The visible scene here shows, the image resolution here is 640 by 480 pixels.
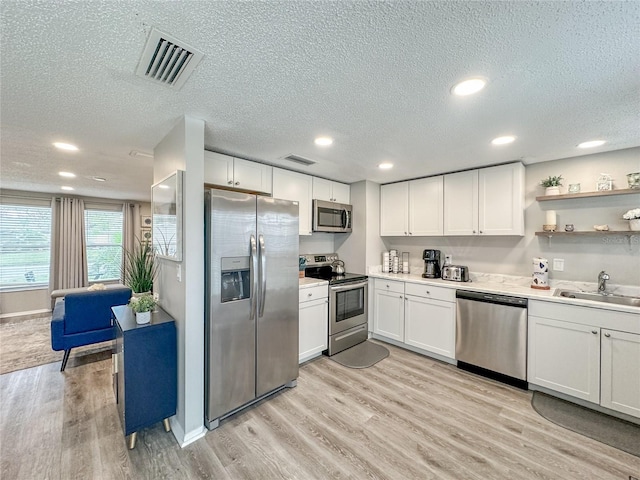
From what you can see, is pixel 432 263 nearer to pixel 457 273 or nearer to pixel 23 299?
pixel 457 273

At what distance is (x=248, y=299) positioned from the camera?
7.42ft

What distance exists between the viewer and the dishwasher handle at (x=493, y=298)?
2.61 meters

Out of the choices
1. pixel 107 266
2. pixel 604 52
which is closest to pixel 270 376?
pixel 604 52

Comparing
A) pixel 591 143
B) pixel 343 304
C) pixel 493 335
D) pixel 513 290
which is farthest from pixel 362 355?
pixel 591 143

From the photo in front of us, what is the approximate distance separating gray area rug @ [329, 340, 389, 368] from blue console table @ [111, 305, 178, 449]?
1.85 meters

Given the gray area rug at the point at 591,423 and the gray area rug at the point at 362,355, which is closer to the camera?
the gray area rug at the point at 591,423

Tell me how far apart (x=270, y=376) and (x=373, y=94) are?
240 centimetres

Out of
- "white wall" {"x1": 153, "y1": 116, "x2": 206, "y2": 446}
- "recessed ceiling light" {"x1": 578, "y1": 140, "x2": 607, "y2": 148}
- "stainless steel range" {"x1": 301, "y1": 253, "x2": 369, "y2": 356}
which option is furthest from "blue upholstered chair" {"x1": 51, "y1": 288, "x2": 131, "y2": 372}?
"recessed ceiling light" {"x1": 578, "y1": 140, "x2": 607, "y2": 148}

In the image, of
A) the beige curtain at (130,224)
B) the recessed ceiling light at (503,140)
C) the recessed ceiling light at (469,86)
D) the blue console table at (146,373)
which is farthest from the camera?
the beige curtain at (130,224)

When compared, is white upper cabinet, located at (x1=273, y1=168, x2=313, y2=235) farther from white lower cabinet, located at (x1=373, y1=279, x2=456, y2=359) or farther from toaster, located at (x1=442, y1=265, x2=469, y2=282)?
toaster, located at (x1=442, y1=265, x2=469, y2=282)

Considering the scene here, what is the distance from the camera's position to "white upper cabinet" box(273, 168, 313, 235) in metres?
3.27

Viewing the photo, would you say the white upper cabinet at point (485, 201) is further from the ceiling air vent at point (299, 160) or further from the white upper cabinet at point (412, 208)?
the ceiling air vent at point (299, 160)

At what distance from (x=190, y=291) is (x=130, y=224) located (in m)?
5.67

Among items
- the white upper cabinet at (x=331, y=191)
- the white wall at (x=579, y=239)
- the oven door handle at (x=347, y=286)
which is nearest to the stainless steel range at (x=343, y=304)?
the oven door handle at (x=347, y=286)
